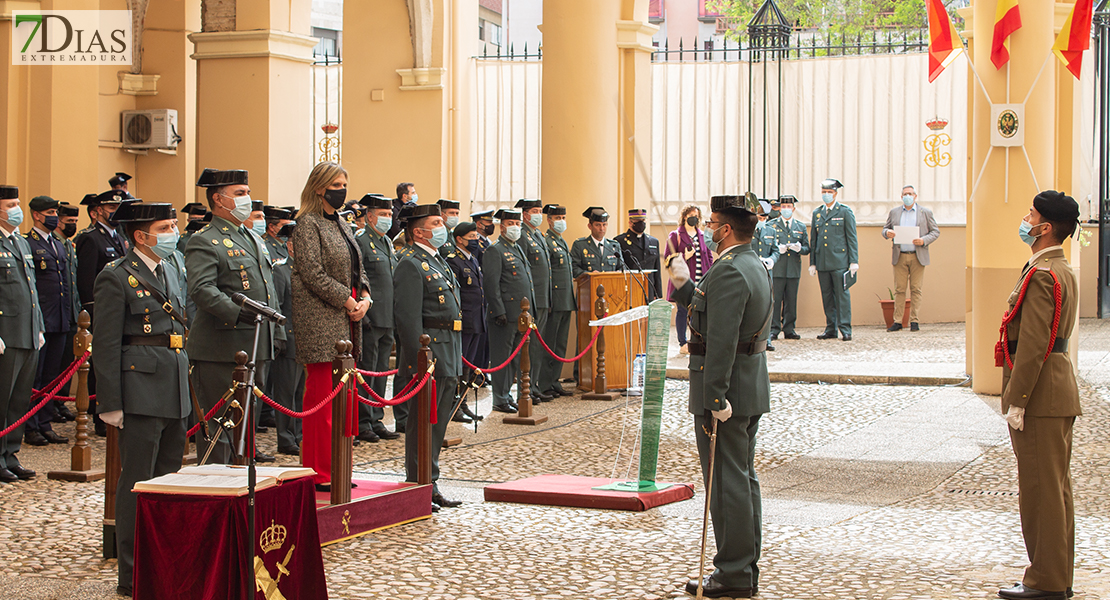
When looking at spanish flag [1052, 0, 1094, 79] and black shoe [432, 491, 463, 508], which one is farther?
spanish flag [1052, 0, 1094, 79]

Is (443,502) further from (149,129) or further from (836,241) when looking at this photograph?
(149,129)

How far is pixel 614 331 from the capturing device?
1102 cm

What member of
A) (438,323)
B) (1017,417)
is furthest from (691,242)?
(1017,417)

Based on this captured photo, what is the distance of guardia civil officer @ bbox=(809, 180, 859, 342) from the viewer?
1456 cm

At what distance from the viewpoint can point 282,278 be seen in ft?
27.1

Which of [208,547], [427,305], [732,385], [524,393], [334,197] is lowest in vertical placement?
[208,547]

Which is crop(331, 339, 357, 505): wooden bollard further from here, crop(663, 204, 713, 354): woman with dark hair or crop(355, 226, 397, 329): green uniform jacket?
crop(663, 204, 713, 354): woman with dark hair

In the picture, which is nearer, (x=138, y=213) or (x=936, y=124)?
(x=138, y=213)

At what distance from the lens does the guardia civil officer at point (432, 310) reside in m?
6.61

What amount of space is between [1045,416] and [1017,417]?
0.11 metres

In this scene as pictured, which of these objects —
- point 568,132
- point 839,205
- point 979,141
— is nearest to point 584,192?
point 568,132

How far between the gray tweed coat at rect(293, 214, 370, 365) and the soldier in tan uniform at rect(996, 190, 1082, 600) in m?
3.28

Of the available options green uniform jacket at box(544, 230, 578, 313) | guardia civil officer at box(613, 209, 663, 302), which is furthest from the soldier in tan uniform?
guardia civil officer at box(613, 209, 663, 302)

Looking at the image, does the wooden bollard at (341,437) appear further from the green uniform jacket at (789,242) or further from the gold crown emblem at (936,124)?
the gold crown emblem at (936,124)
